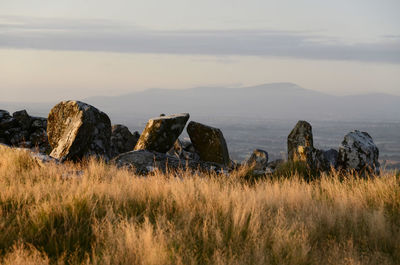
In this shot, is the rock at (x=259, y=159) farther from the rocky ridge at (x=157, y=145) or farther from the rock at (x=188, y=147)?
the rock at (x=188, y=147)

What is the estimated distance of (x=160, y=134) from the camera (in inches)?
486

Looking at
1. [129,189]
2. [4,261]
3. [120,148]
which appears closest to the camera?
[4,261]

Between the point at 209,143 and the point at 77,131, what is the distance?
4393 millimetres

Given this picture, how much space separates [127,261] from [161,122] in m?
8.22

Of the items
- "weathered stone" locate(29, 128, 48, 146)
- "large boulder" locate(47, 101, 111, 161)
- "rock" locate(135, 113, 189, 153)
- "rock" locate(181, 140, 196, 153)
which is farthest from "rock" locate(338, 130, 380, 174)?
"weathered stone" locate(29, 128, 48, 146)

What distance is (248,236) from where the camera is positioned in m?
4.96

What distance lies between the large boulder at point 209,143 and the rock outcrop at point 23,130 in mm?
4645

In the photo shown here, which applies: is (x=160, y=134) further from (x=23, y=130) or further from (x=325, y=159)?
(x=23, y=130)

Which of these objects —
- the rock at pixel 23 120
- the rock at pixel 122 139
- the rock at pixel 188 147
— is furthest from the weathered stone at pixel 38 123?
the rock at pixel 188 147

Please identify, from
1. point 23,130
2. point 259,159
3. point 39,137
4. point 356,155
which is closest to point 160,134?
point 259,159

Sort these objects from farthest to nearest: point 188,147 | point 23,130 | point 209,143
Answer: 1. point 23,130
2. point 188,147
3. point 209,143

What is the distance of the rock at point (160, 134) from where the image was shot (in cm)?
1226

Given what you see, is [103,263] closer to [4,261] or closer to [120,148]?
[4,261]

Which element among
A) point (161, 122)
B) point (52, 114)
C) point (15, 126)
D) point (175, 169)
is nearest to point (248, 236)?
point (175, 169)
